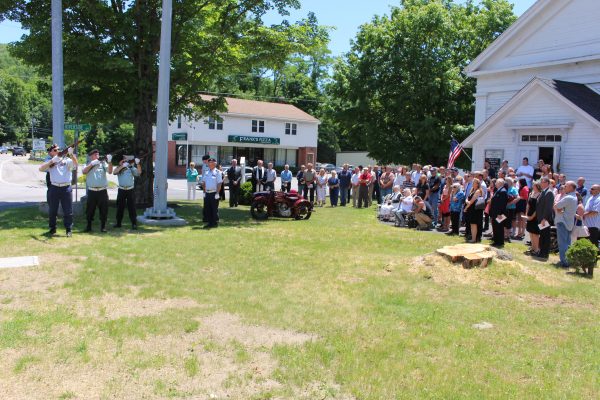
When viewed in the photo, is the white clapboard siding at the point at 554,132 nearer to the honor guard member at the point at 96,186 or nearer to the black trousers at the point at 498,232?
the black trousers at the point at 498,232

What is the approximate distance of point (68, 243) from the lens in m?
10.4

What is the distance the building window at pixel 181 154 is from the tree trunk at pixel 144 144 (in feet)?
107

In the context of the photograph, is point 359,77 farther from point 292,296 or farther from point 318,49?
point 292,296

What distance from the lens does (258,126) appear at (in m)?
54.2

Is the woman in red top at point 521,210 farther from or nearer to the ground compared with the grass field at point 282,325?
farther from the ground

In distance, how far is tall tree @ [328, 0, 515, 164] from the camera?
3150cm

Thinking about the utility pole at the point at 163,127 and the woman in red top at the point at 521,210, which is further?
the woman in red top at the point at 521,210

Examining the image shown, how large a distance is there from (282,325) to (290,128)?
51459mm

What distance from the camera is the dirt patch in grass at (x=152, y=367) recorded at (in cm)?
451

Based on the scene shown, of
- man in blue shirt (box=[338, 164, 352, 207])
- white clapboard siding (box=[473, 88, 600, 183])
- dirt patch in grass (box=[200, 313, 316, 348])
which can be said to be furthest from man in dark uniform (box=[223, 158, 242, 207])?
dirt patch in grass (box=[200, 313, 316, 348])

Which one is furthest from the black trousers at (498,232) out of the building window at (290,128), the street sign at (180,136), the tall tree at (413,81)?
the building window at (290,128)

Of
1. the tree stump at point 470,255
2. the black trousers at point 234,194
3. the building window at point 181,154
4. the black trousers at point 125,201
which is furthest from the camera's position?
the building window at point 181,154

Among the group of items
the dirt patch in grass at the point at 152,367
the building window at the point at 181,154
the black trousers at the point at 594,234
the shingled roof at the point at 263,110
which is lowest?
the dirt patch in grass at the point at 152,367

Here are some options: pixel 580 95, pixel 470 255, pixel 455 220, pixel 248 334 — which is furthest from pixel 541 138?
pixel 248 334
